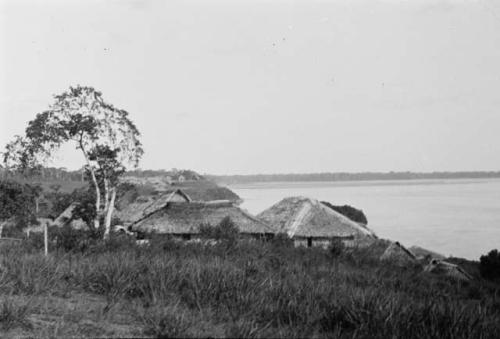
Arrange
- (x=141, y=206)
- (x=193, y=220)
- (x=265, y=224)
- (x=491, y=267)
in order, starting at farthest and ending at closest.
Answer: (x=141, y=206) < (x=491, y=267) < (x=193, y=220) < (x=265, y=224)

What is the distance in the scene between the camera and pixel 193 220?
2698 centimetres

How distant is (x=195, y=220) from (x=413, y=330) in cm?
2249

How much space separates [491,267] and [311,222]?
10.8 meters

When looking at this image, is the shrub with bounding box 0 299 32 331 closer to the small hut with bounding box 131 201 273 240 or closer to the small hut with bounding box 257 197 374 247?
the small hut with bounding box 131 201 273 240

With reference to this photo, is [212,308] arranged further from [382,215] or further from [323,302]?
[382,215]

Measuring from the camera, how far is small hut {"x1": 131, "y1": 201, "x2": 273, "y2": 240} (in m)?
26.3

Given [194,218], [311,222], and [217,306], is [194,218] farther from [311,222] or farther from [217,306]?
[217,306]

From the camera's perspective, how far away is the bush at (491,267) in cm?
2952

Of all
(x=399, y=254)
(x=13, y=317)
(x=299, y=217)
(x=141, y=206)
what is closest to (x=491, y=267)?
(x=399, y=254)

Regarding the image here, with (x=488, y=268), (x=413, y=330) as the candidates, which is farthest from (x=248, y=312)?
(x=488, y=268)

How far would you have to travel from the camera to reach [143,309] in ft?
16.8

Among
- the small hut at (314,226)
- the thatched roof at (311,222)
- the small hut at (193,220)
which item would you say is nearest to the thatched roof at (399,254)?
the small hut at (314,226)

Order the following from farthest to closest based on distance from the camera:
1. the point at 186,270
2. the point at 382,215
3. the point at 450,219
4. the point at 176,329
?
the point at 382,215 → the point at 450,219 → the point at 186,270 → the point at 176,329

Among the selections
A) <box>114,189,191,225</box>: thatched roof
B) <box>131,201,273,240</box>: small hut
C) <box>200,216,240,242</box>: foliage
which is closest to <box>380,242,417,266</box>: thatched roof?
<box>131,201,273,240</box>: small hut
